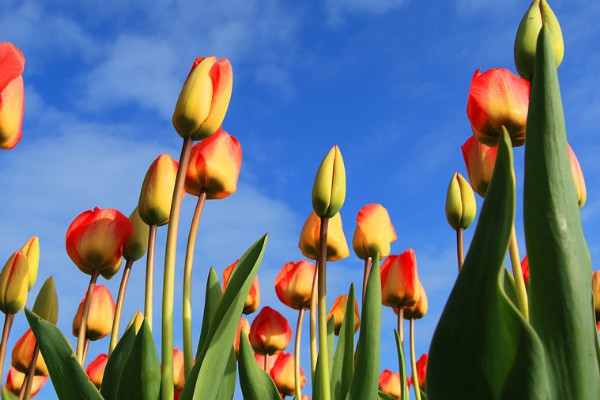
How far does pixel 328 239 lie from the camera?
2.02 m

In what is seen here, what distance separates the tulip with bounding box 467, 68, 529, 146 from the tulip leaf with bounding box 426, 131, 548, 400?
73 centimetres

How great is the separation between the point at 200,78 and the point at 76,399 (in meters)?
0.61

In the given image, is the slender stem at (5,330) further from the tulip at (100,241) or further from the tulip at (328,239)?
the tulip at (328,239)

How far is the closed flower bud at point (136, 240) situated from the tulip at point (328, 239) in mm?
529

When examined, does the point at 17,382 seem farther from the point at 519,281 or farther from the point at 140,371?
the point at 519,281

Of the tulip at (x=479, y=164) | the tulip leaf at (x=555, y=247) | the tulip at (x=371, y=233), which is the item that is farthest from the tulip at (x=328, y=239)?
the tulip leaf at (x=555, y=247)

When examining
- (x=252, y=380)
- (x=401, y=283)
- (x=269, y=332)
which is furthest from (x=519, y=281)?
(x=269, y=332)

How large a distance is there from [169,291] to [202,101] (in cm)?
36

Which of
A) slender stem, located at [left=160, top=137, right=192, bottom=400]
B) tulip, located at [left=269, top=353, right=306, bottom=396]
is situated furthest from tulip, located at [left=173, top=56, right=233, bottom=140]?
tulip, located at [left=269, top=353, right=306, bottom=396]

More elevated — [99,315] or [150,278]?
[99,315]

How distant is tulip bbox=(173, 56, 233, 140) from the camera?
121 cm

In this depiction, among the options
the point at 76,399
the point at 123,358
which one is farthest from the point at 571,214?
the point at 123,358

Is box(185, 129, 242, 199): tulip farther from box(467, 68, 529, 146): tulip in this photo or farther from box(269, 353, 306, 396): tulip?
box(269, 353, 306, 396): tulip

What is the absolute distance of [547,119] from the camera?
561 mm
